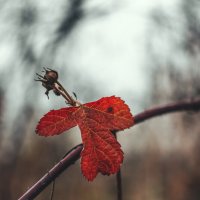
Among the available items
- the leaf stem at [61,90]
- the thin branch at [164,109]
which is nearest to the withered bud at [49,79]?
the leaf stem at [61,90]

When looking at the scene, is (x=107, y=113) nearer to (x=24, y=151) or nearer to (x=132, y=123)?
(x=132, y=123)

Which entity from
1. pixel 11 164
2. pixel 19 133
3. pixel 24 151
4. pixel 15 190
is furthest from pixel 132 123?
pixel 24 151

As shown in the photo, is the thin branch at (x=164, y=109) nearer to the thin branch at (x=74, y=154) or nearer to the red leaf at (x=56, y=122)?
the thin branch at (x=74, y=154)

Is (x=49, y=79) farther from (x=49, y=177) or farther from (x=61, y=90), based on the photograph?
(x=49, y=177)

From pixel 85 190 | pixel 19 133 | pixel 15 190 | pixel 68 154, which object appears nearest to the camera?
pixel 68 154

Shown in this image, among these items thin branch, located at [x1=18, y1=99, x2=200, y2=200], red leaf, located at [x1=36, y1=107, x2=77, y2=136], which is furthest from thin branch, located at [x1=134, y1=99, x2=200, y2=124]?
red leaf, located at [x1=36, y1=107, x2=77, y2=136]

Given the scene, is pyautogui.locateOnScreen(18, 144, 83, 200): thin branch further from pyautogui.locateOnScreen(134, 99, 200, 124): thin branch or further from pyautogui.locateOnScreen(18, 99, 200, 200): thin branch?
pyautogui.locateOnScreen(134, 99, 200, 124): thin branch
